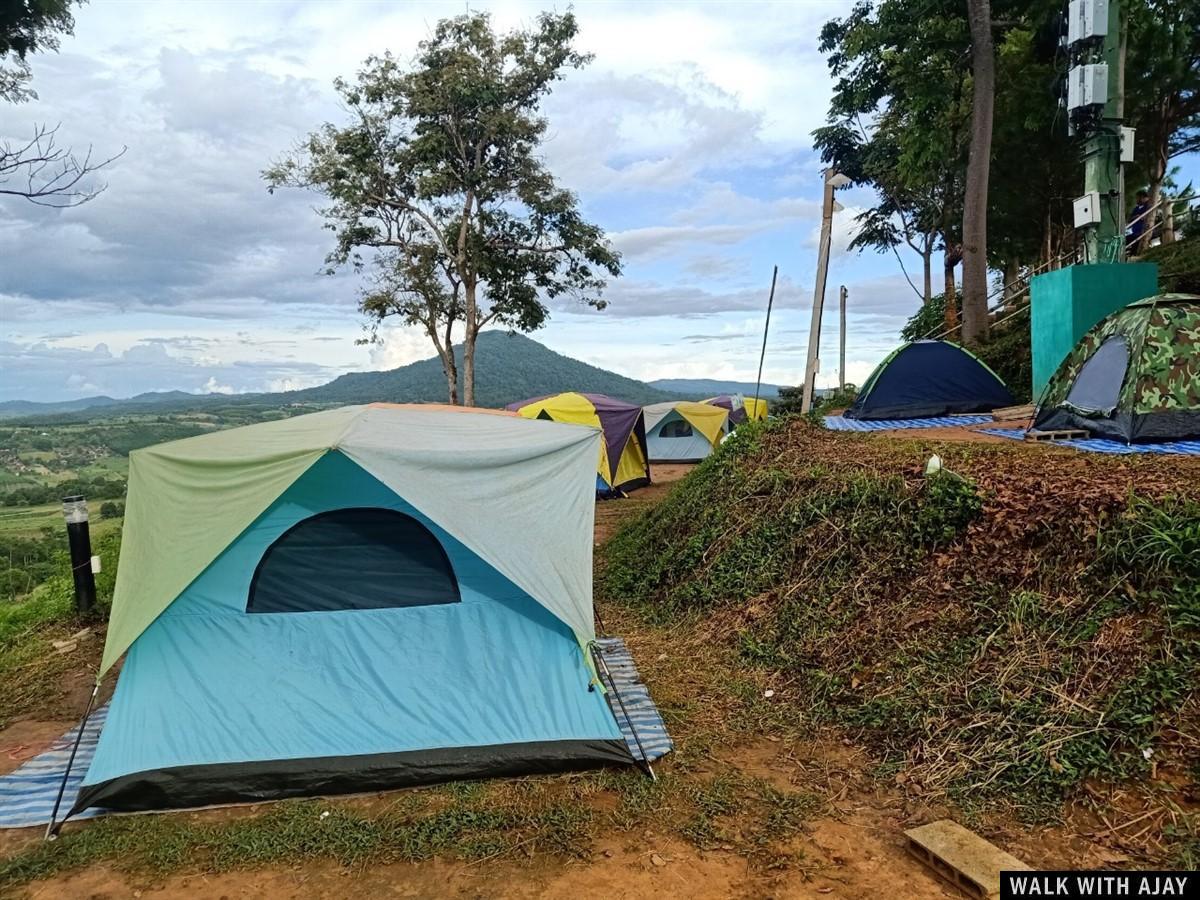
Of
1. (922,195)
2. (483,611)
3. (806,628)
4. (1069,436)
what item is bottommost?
(806,628)

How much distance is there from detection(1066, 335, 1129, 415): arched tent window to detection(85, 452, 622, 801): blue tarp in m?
6.04

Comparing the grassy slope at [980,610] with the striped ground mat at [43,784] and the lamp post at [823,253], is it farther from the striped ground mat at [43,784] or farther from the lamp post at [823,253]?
the striped ground mat at [43,784]

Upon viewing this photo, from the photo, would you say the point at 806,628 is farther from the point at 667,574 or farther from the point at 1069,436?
the point at 1069,436

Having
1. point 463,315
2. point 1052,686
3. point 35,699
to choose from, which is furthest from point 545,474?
point 463,315

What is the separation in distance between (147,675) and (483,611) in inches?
74.8

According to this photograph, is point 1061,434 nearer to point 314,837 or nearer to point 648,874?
point 648,874

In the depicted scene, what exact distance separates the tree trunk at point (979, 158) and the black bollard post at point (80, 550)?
1422 centimetres

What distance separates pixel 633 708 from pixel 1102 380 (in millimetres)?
5911

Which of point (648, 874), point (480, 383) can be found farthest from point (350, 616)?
point (480, 383)

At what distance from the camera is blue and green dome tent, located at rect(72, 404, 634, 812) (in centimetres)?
402

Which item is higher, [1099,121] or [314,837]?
[1099,121]

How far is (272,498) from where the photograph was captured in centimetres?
443

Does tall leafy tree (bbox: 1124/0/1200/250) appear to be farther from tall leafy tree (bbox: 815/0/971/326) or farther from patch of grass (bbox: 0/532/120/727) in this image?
patch of grass (bbox: 0/532/120/727)

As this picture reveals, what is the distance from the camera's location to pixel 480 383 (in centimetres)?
7069
